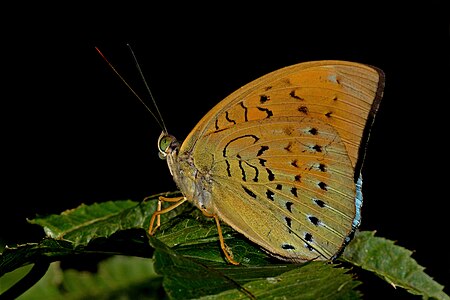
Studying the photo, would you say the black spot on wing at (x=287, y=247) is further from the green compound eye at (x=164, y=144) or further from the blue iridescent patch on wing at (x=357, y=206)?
the green compound eye at (x=164, y=144)

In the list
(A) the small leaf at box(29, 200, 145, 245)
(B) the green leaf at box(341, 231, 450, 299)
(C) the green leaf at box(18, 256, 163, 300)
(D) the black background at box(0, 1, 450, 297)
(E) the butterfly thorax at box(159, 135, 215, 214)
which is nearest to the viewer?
(B) the green leaf at box(341, 231, 450, 299)

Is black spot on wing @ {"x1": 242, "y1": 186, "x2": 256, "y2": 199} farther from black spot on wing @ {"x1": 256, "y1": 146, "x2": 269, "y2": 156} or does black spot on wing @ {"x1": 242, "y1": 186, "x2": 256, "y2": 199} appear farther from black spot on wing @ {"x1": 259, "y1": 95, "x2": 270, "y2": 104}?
black spot on wing @ {"x1": 259, "y1": 95, "x2": 270, "y2": 104}

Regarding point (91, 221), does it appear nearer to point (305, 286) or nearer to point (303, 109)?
point (303, 109)

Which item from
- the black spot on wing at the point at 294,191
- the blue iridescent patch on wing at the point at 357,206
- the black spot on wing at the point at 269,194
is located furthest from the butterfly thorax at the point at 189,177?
the blue iridescent patch on wing at the point at 357,206

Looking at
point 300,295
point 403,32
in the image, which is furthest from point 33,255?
point 403,32

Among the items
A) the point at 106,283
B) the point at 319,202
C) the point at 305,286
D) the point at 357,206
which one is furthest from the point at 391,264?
the point at 106,283

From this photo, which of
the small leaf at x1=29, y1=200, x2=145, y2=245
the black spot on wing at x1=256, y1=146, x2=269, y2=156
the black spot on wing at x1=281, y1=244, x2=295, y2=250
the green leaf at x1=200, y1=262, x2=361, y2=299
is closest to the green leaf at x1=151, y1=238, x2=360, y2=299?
the green leaf at x1=200, y1=262, x2=361, y2=299
